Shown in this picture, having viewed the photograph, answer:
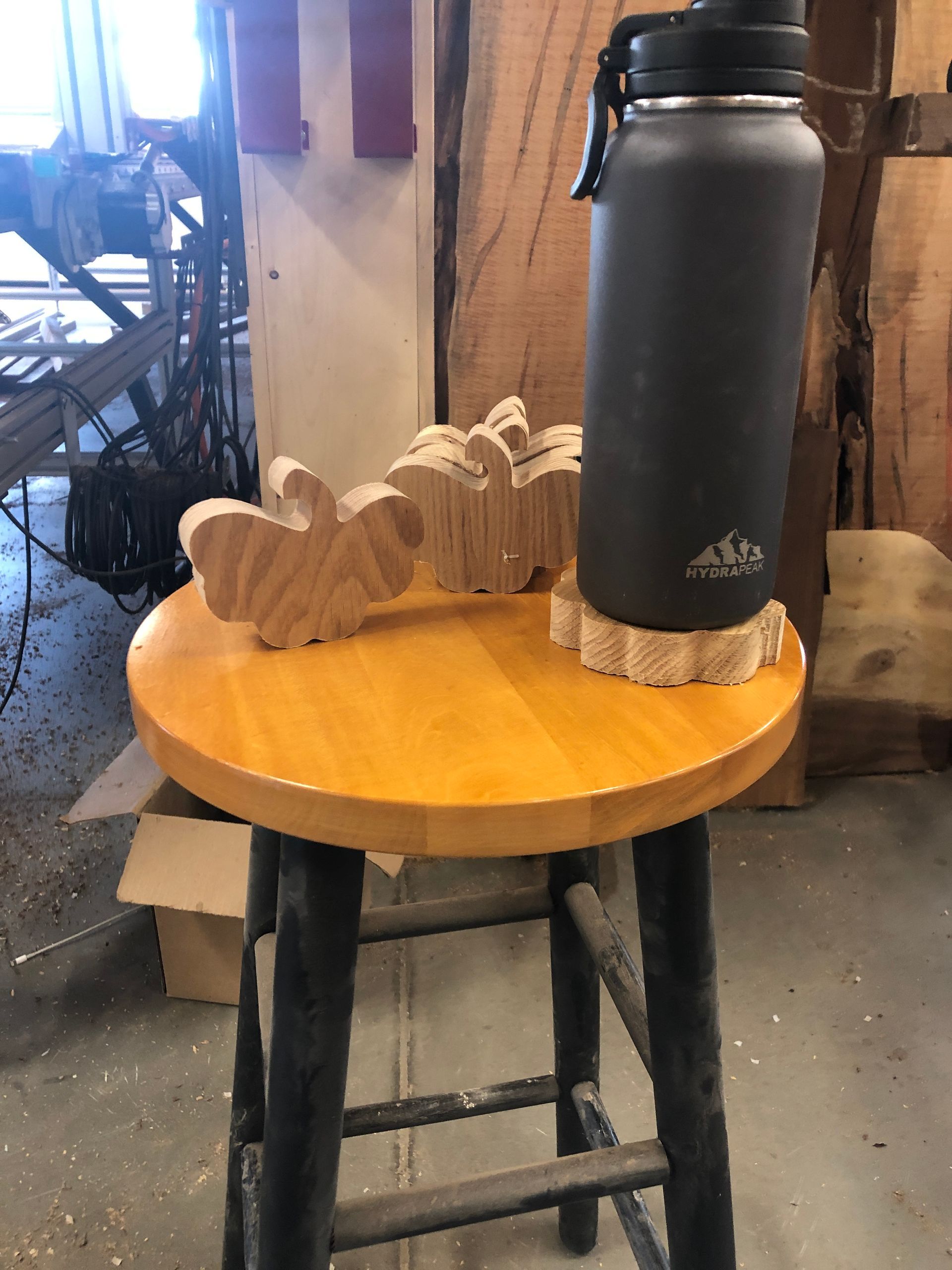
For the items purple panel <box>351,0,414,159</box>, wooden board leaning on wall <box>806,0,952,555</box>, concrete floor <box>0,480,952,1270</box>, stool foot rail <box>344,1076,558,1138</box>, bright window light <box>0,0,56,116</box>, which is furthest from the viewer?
bright window light <box>0,0,56,116</box>

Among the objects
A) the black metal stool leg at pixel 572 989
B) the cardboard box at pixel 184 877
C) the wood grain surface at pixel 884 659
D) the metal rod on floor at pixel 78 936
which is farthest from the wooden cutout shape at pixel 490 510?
the wood grain surface at pixel 884 659

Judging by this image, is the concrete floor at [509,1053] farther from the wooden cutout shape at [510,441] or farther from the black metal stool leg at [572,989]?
the wooden cutout shape at [510,441]

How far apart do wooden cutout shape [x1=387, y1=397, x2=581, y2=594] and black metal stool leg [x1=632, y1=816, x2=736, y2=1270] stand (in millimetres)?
265

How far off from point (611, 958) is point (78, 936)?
1.15 m

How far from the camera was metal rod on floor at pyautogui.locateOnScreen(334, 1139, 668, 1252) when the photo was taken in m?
0.76

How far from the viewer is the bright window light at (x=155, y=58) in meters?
2.90

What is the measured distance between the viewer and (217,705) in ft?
2.07

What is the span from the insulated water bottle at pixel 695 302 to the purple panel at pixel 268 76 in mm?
958

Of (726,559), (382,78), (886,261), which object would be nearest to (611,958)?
(726,559)

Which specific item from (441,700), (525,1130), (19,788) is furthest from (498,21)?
(19,788)

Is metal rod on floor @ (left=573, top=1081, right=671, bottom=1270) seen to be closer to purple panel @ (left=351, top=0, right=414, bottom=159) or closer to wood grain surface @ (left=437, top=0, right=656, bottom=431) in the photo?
wood grain surface @ (left=437, top=0, right=656, bottom=431)

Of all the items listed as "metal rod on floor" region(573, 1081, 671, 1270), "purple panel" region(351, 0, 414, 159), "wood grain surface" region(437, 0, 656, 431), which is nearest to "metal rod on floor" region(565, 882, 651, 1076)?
"metal rod on floor" region(573, 1081, 671, 1270)

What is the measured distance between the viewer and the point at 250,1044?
0.94 m

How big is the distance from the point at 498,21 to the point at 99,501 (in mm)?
1478
